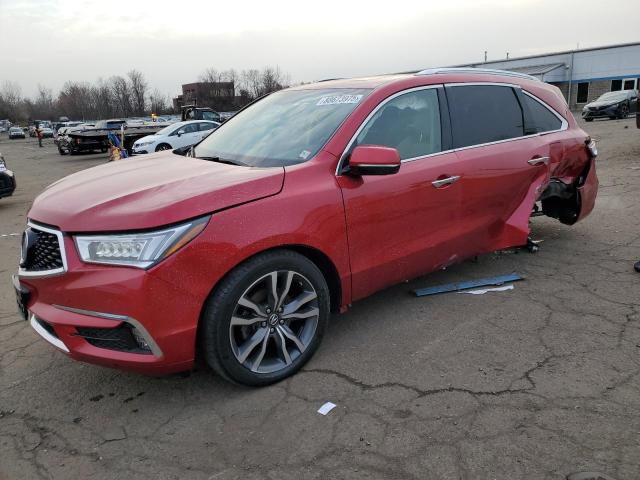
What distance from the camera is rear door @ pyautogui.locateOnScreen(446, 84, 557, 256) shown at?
3.91 m

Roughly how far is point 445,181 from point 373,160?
88 cm

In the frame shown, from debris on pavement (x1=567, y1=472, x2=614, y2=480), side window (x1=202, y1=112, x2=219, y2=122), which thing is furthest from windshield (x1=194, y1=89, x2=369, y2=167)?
side window (x1=202, y1=112, x2=219, y2=122)

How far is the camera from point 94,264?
252 cm

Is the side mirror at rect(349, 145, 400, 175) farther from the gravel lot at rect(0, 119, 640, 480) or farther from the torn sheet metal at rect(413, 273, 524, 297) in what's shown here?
the torn sheet metal at rect(413, 273, 524, 297)

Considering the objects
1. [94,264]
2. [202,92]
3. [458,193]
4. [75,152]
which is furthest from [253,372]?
[202,92]

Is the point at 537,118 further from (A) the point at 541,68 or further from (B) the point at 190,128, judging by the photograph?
(A) the point at 541,68

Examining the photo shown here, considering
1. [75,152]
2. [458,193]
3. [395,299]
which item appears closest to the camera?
[458,193]

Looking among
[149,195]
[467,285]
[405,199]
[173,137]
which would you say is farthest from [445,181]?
[173,137]

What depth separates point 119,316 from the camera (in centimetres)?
248

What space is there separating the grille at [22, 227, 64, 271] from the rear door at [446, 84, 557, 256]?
276 centimetres

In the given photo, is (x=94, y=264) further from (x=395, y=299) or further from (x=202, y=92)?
(x=202, y=92)

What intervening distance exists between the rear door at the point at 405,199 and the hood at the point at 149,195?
638 millimetres

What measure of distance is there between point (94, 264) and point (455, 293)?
9.44 ft

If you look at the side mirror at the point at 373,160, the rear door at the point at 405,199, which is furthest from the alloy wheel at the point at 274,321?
the side mirror at the point at 373,160
